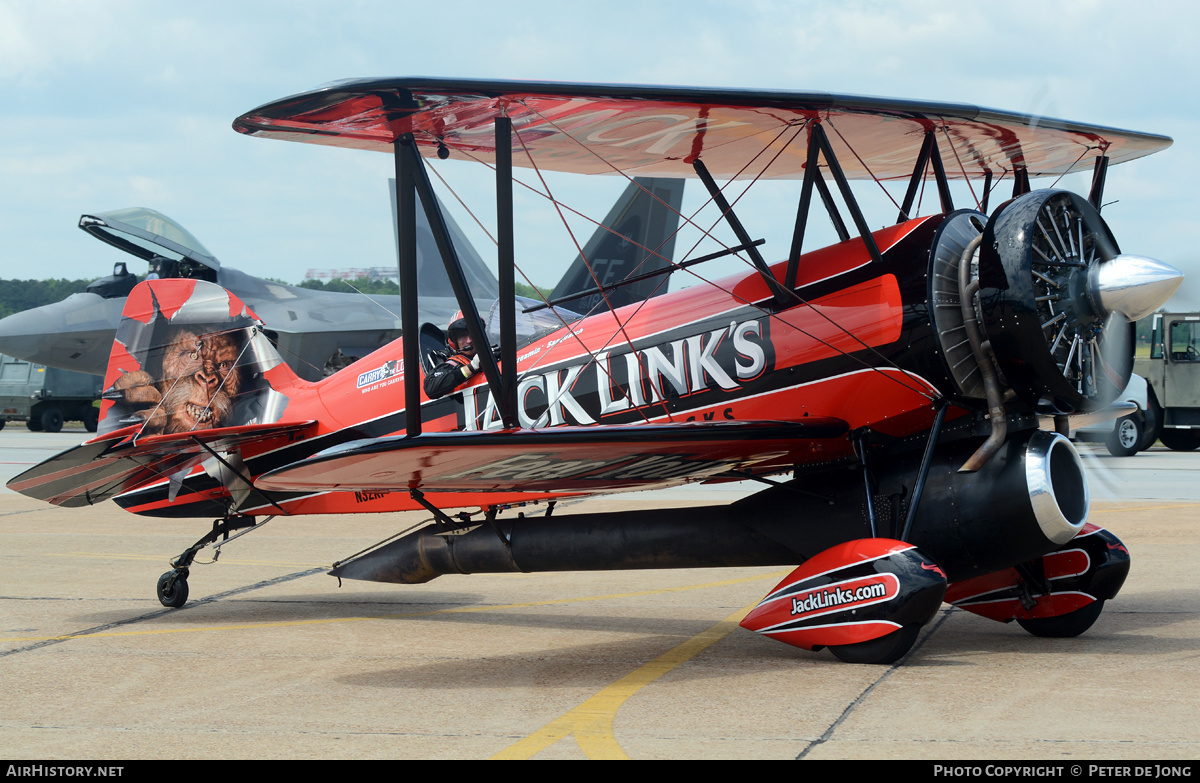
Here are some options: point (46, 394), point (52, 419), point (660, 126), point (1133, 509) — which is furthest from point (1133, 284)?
point (52, 419)

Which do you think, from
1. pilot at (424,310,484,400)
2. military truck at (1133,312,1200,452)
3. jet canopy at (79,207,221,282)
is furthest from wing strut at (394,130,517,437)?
military truck at (1133,312,1200,452)

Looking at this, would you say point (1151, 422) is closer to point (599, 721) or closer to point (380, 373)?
point (380, 373)

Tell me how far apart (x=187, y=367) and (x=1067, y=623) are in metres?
7.14

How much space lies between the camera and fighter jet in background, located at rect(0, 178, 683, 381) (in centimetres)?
2453

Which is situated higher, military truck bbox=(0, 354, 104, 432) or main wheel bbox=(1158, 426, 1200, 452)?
military truck bbox=(0, 354, 104, 432)

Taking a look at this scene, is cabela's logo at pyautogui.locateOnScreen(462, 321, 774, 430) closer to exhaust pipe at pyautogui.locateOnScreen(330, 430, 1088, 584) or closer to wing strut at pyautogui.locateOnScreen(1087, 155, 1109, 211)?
exhaust pipe at pyautogui.locateOnScreen(330, 430, 1088, 584)

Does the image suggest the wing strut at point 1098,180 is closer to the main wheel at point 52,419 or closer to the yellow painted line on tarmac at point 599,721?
the yellow painted line on tarmac at point 599,721

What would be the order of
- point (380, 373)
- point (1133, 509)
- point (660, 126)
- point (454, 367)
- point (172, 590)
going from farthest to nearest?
point (1133, 509), point (172, 590), point (380, 373), point (454, 367), point (660, 126)

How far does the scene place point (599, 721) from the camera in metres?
4.93

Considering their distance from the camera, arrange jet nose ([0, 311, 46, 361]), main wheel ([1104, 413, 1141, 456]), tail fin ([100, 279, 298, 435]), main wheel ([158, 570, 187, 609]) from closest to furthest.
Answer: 1. main wheel ([158, 570, 187, 609])
2. tail fin ([100, 279, 298, 435])
3. main wheel ([1104, 413, 1141, 456])
4. jet nose ([0, 311, 46, 361])

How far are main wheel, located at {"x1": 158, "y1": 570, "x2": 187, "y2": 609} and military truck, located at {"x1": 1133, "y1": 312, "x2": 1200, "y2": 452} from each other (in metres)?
21.4

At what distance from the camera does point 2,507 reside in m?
16.5

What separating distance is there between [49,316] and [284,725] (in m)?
26.2

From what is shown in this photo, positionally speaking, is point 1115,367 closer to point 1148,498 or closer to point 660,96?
point 660,96
